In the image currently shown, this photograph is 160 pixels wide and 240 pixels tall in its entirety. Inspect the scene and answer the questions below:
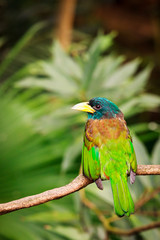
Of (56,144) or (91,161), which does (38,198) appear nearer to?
(91,161)

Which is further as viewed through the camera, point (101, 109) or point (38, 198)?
point (101, 109)

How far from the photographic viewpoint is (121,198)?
4.33ft

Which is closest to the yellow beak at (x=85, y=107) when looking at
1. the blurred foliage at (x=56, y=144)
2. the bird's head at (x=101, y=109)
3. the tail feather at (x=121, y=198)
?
the bird's head at (x=101, y=109)

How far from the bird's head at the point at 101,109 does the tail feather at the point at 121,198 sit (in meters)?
0.26

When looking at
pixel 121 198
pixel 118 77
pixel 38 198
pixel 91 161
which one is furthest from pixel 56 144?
pixel 38 198

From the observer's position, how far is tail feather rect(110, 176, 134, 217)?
1292 millimetres

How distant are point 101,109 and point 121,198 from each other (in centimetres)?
37

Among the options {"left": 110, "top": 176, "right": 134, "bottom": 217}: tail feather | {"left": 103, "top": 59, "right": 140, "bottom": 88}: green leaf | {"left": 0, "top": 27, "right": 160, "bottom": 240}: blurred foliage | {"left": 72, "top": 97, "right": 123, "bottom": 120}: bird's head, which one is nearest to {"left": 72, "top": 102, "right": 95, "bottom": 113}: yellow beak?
{"left": 72, "top": 97, "right": 123, "bottom": 120}: bird's head

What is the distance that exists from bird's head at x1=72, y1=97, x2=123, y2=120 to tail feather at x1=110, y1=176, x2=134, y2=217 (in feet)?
0.86

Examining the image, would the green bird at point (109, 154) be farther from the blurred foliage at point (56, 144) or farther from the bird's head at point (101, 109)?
the blurred foliage at point (56, 144)

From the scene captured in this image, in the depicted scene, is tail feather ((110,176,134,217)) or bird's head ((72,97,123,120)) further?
bird's head ((72,97,123,120))

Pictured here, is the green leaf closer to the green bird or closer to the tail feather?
the green bird

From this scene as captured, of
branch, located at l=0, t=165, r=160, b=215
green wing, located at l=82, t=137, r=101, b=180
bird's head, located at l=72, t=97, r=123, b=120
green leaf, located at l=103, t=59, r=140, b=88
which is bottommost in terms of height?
branch, located at l=0, t=165, r=160, b=215

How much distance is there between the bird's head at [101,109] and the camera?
4.92 ft
